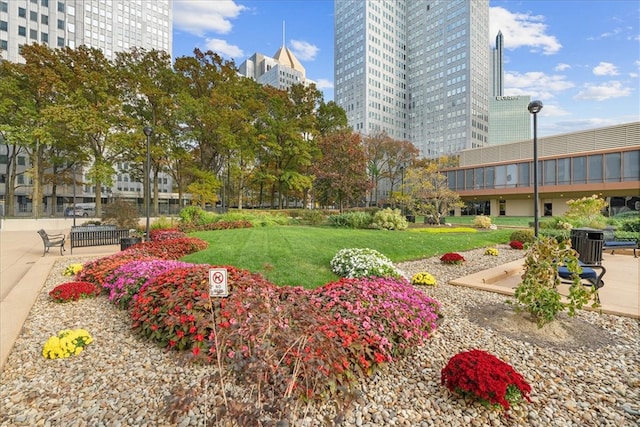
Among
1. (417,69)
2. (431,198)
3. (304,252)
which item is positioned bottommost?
(304,252)

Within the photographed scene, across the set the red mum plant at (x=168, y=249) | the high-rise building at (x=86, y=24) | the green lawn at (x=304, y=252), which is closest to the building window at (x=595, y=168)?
Answer: the green lawn at (x=304, y=252)

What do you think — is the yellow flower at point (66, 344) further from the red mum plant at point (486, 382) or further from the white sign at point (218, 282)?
the red mum plant at point (486, 382)

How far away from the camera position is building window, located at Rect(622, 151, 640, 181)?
93.0 ft

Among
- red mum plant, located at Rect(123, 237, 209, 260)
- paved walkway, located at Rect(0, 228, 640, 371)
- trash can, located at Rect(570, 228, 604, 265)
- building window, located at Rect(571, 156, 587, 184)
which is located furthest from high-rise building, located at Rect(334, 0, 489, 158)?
trash can, located at Rect(570, 228, 604, 265)

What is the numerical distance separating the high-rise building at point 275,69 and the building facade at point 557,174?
8964 centimetres

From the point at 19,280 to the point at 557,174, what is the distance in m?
43.7

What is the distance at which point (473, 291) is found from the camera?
5602 millimetres

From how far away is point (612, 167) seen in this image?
29844 millimetres

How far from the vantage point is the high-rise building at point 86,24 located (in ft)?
154

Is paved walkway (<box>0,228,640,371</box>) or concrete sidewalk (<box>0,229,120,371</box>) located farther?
paved walkway (<box>0,228,640,371</box>)

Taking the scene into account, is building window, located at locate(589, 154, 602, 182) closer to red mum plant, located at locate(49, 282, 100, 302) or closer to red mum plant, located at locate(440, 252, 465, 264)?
red mum plant, located at locate(440, 252, 465, 264)

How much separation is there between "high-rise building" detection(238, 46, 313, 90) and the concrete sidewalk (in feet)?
372

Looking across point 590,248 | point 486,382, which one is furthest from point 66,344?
point 590,248

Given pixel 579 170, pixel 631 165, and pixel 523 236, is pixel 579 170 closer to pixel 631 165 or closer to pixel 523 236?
pixel 631 165
